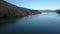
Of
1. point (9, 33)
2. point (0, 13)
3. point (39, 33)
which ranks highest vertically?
point (0, 13)

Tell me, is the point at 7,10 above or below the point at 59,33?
above

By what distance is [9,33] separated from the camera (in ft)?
67.0

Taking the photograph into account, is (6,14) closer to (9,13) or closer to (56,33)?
(9,13)

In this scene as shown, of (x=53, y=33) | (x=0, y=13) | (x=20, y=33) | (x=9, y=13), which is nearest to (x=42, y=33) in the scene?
(x=53, y=33)

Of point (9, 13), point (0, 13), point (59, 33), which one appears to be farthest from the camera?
point (9, 13)

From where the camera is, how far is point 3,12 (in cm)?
7175

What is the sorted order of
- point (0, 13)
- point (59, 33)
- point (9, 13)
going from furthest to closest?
point (9, 13) → point (0, 13) → point (59, 33)

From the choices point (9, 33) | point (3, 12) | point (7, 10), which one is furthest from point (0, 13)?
point (9, 33)

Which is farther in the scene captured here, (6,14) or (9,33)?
(6,14)

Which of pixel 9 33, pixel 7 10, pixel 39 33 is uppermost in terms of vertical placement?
pixel 7 10

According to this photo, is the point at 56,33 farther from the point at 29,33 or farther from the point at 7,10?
the point at 7,10

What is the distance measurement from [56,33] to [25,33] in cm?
563

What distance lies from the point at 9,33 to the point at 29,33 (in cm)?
361

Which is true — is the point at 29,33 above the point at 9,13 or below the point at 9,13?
below
